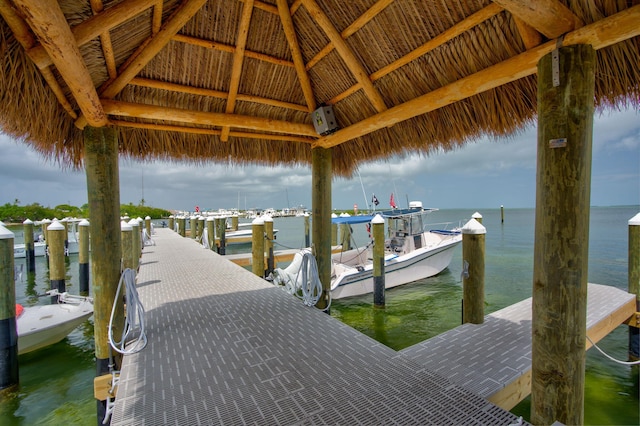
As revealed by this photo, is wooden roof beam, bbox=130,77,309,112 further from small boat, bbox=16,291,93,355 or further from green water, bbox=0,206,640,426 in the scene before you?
small boat, bbox=16,291,93,355

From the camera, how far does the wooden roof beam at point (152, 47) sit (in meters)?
3.35

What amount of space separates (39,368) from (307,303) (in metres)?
5.76

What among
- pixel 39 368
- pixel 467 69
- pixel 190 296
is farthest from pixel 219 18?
pixel 39 368

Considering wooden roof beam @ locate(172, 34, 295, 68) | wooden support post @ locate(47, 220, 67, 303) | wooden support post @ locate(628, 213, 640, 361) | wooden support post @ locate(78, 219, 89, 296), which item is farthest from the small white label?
wooden support post @ locate(78, 219, 89, 296)

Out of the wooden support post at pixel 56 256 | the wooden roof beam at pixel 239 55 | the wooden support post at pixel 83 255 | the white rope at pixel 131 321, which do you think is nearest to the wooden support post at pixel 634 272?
the wooden roof beam at pixel 239 55

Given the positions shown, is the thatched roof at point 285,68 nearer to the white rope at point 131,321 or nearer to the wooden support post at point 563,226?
the wooden support post at point 563,226

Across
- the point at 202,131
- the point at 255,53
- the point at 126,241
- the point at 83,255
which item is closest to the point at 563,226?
the point at 255,53

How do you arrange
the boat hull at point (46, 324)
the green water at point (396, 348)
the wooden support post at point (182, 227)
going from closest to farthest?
1. the green water at point (396, 348)
2. the boat hull at point (46, 324)
3. the wooden support post at point (182, 227)

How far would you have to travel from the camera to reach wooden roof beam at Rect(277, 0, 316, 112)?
12.8ft

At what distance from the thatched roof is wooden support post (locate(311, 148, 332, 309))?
0.44 m

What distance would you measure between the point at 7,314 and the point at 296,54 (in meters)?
5.88

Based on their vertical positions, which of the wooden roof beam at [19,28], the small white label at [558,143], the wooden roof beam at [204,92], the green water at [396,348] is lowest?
the green water at [396,348]

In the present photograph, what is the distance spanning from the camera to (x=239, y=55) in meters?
4.07

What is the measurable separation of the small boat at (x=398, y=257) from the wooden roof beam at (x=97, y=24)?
23.8 ft
